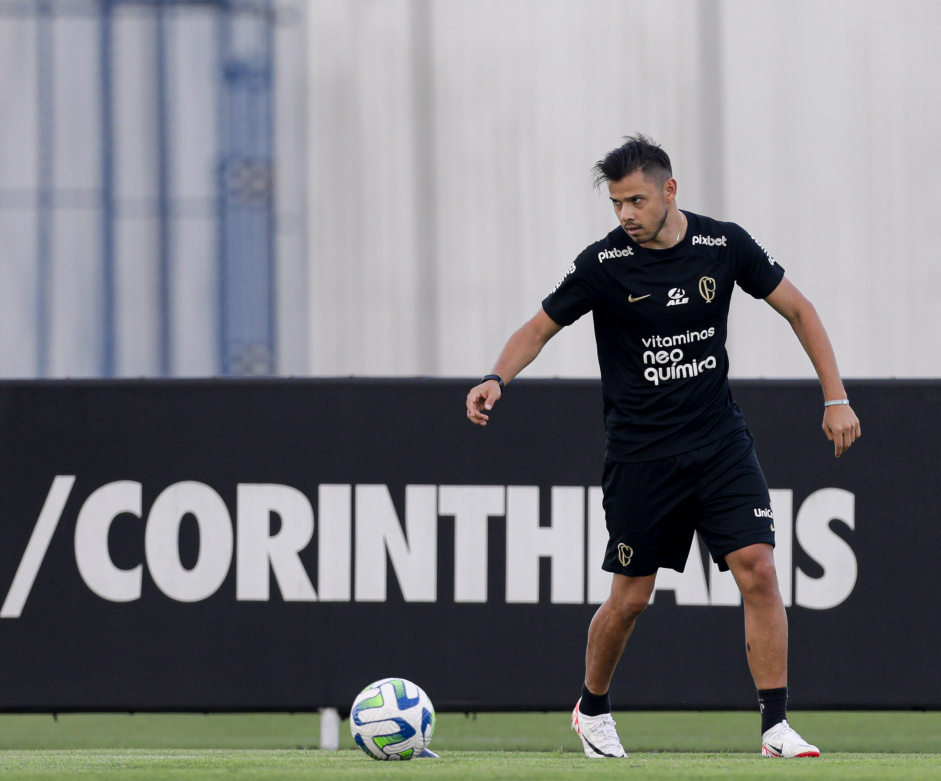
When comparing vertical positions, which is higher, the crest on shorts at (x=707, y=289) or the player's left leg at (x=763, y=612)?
the crest on shorts at (x=707, y=289)

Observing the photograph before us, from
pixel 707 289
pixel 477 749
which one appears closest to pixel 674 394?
pixel 707 289

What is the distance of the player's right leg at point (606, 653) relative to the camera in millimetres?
4273

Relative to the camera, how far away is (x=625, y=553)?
4.25 meters

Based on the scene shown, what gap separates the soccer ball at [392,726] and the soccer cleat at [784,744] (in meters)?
1.09

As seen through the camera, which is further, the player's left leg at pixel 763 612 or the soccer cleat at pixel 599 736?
the soccer cleat at pixel 599 736

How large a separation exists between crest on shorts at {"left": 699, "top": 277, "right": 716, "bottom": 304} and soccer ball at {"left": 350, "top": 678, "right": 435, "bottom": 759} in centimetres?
165

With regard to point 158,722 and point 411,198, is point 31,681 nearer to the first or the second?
point 158,722

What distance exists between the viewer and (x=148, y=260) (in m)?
8.08

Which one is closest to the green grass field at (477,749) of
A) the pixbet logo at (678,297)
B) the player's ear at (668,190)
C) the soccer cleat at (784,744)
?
the soccer cleat at (784,744)

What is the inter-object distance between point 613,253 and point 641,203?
0.23 m

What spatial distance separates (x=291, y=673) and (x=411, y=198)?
3552 millimetres

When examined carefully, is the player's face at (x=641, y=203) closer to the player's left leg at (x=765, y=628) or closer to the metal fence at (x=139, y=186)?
the player's left leg at (x=765, y=628)

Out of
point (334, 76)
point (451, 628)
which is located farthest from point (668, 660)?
point (334, 76)

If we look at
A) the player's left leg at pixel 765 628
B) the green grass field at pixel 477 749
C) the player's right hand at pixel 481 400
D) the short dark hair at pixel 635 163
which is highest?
the short dark hair at pixel 635 163
